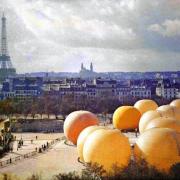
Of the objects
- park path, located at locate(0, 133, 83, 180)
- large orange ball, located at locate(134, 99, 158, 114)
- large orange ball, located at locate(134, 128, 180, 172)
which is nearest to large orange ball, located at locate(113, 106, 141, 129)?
large orange ball, located at locate(134, 99, 158, 114)

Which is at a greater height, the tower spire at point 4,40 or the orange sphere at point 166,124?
the tower spire at point 4,40

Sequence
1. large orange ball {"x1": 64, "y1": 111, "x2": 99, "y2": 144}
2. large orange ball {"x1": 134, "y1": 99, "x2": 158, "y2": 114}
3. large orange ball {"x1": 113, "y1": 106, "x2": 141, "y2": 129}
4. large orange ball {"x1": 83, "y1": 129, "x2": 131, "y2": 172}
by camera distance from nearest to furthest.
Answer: large orange ball {"x1": 83, "y1": 129, "x2": 131, "y2": 172}, large orange ball {"x1": 64, "y1": 111, "x2": 99, "y2": 144}, large orange ball {"x1": 113, "y1": 106, "x2": 141, "y2": 129}, large orange ball {"x1": 134, "y1": 99, "x2": 158, "y2": 114}

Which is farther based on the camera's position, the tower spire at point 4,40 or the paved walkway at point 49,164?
the tower spire at point 4,40

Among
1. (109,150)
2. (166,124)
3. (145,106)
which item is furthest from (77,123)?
(145,106)

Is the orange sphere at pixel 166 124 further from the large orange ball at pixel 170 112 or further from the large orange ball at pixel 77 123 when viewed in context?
the large orange ball at pixel 77 123

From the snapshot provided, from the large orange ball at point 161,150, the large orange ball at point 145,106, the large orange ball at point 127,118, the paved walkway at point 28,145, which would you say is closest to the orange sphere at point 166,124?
the large orange ball at point 161,150

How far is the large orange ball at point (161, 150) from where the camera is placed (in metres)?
23.4

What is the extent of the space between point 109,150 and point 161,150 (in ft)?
8.23

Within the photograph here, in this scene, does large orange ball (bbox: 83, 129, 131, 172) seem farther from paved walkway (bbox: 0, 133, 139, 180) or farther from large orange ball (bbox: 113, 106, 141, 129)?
large orange ball (bbox: 113, 106, 141, 129)

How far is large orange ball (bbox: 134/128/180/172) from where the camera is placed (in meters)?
23.4

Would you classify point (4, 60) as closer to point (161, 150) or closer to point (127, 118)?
point (127, 118)

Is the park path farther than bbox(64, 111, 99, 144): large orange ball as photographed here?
No

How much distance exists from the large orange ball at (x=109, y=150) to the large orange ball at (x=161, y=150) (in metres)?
0.68

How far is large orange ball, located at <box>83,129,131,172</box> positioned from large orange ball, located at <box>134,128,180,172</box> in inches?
26.9
